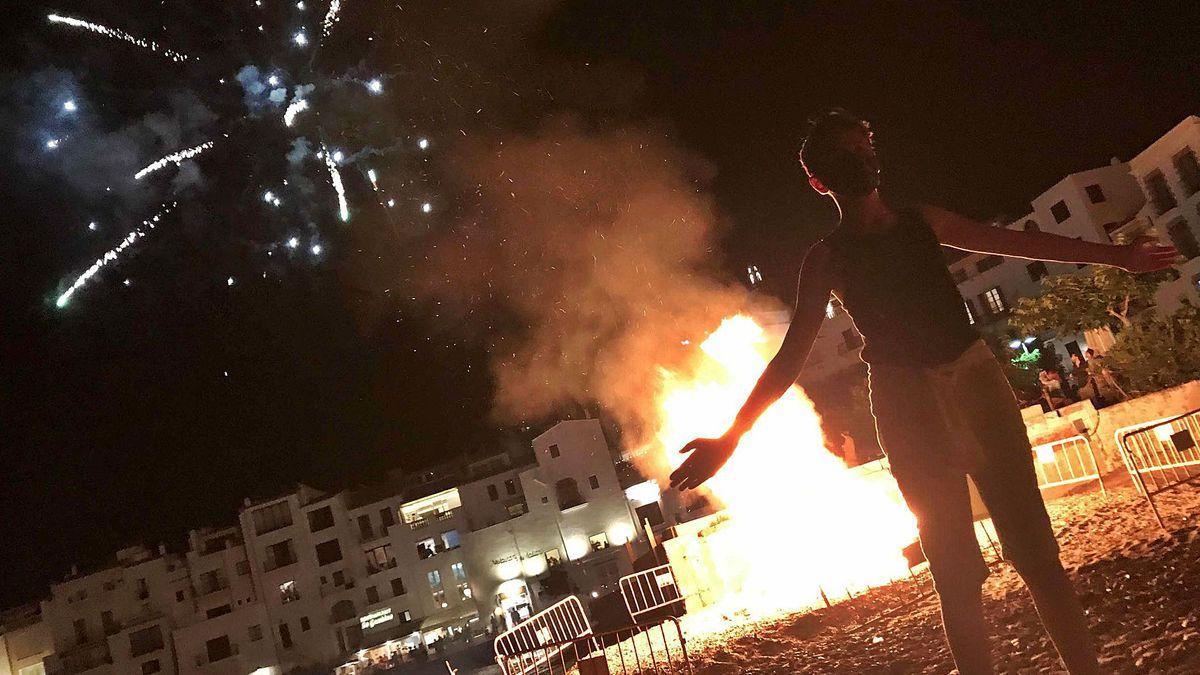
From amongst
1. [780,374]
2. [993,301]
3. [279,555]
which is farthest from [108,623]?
[993,301]

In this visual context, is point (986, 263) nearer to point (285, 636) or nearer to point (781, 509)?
point (781, 509)

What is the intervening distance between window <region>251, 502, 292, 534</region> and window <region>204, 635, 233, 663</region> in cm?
706

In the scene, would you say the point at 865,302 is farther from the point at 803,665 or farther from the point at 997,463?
the point at 803,665

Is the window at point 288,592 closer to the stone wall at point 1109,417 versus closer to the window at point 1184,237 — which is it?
the stone wall at point 1109,417

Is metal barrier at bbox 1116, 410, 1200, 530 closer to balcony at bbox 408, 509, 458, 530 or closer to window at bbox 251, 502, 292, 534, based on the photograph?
balcony at bbox 408, 509, 458, 530

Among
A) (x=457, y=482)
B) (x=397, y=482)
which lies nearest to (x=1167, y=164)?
(x=457, y=482)

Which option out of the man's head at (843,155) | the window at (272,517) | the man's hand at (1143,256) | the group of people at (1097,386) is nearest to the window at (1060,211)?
the group of people at (1097,386)

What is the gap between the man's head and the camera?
3168 mm

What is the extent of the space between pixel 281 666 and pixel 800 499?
149 feet

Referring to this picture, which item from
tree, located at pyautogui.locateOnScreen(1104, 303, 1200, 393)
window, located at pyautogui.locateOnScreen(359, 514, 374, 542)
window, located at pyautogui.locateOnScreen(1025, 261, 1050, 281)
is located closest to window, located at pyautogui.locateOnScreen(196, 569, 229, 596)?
window, located at pyautogui.locateOnScreen(359, 514, 374, 542)

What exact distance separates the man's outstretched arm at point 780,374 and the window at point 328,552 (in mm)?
50840

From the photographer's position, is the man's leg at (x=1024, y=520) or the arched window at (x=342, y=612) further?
the arched window at (x=342, y=612)

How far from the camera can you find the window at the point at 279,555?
4841 cm

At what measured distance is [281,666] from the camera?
46.4 metres
